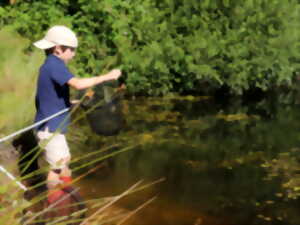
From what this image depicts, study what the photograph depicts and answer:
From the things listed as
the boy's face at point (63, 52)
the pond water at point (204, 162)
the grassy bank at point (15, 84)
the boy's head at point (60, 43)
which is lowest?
the pond water at point (204, 162)

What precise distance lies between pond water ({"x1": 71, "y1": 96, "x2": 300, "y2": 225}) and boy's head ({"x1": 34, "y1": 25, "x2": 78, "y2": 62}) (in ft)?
7.25

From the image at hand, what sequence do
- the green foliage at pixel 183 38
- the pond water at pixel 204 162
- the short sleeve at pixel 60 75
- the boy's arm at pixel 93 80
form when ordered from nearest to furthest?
the boy's arm at pixel 93 80
the short sleeve at pixel 60 75
the pond water at pixel 204 162
the green foliage at pixel 183 38

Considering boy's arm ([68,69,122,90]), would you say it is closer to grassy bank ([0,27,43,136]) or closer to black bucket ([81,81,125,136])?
black bucket ([81,81,125,136])

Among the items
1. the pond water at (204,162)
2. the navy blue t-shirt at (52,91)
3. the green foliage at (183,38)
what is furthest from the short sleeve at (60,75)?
the green foliage at (183,38)

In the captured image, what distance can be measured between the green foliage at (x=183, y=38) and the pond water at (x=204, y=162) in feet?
1.98

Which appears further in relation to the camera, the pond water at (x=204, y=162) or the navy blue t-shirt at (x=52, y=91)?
the pond water at (x=204, y=162)

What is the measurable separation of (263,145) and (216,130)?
3.82 feet

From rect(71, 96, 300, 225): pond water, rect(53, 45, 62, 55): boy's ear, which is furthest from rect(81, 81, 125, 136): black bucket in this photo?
rect(71, 96, 300, 225): pond water

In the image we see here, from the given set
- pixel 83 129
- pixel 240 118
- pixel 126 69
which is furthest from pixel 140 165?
pixel 126 69

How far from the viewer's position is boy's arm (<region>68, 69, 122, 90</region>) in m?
5.43

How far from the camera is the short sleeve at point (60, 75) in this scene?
578cm

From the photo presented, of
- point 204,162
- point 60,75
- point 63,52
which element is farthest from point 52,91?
point 204,162

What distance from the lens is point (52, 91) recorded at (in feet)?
19.4

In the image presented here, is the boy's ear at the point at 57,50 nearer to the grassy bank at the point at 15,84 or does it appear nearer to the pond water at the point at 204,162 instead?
the grassy bank at the point at 15,84
